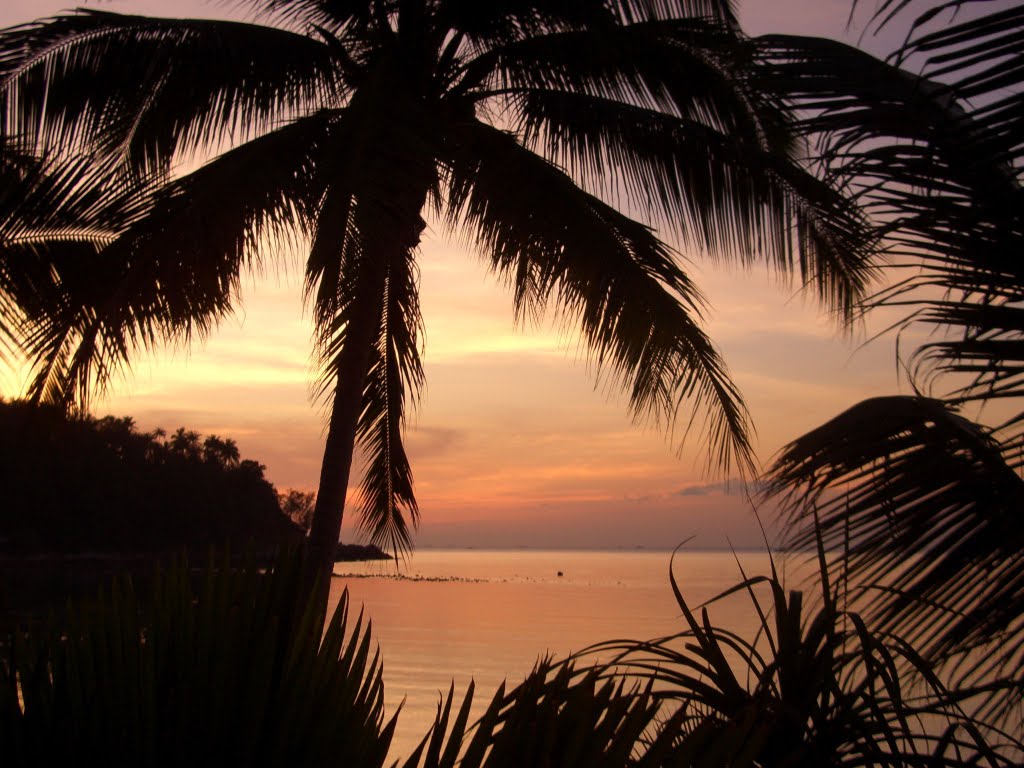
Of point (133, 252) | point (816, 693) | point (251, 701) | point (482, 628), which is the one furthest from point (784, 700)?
point (482, 628)

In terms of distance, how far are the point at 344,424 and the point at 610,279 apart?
1.79 m

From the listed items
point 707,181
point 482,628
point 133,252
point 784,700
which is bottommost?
point 482,628

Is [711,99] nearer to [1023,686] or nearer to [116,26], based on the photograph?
[116,26]

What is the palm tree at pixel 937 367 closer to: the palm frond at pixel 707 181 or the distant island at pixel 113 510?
the palm frond at pixel 707 181

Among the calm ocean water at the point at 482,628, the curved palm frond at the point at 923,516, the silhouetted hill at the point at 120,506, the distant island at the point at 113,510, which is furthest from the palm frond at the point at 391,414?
the silhouetted hill at the point at 120,506

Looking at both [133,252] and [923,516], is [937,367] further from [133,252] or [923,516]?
[133,252]

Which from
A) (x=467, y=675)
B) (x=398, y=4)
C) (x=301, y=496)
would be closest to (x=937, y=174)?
(x=398, y=4)

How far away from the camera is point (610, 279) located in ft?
17.1

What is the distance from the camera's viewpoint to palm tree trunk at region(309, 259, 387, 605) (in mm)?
5355

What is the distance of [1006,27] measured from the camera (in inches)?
57.4

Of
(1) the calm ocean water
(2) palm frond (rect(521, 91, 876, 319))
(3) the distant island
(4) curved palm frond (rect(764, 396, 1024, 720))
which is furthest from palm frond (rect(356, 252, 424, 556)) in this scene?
(3) the distant island

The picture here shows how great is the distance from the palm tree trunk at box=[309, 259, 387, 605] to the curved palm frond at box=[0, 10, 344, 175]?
1.31 metres

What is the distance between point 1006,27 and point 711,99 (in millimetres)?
4633

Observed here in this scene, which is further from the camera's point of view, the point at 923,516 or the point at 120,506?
the point at 120,506
